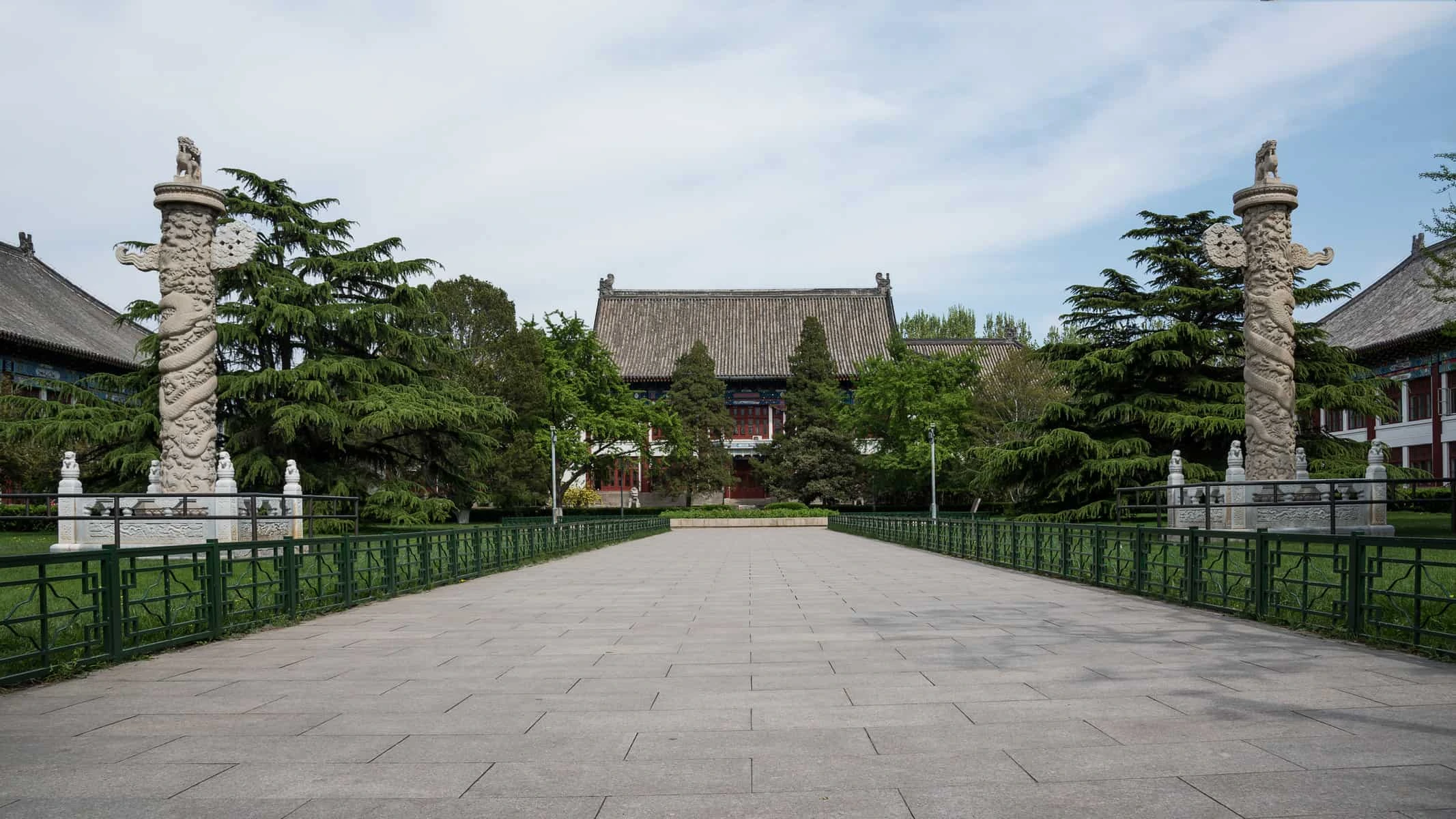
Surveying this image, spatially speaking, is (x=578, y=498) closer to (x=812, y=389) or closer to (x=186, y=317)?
(x=812, y=389)

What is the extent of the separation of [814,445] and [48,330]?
29.0 m

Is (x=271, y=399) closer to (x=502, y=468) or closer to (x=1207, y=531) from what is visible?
(x=502, y=468)

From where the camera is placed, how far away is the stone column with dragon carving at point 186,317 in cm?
1955

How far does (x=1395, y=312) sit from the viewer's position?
3434cm

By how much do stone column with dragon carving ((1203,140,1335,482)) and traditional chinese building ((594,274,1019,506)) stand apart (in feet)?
89.8

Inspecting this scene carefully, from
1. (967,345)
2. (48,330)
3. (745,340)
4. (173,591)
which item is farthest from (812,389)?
(173,591)

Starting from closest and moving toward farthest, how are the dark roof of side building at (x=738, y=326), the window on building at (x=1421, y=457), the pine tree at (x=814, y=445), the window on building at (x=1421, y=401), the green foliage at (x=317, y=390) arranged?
the green foliage at (x=317, y=390), the window on building at (x=1421, y=401), the window on building at (x=1421, y=457), the pine tree at (x=814, y=445), the dark roof of side building at (x=738, y=326)

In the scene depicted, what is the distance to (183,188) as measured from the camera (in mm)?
19688

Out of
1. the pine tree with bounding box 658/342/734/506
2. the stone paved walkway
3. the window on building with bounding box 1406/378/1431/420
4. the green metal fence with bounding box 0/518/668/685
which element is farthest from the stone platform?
the stone paved walkway

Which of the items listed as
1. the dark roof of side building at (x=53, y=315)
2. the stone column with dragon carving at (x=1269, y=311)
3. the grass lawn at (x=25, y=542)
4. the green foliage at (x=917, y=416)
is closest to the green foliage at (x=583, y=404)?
the green foliage at (x=917, y=416)

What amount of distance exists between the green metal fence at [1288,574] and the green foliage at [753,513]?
26.1 meters

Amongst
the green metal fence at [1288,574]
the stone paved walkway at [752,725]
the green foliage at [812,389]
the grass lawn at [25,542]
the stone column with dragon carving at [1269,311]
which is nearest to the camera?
the stone paved walkway at [752,725]

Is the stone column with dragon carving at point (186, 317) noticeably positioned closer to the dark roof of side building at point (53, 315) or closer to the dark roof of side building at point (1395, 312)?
the dark roof of side building at point (53, 315)

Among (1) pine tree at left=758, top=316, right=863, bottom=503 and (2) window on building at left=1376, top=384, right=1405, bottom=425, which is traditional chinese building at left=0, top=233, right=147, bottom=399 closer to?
(1) pine tree at left=758, top=316, right=863, bottom=503
